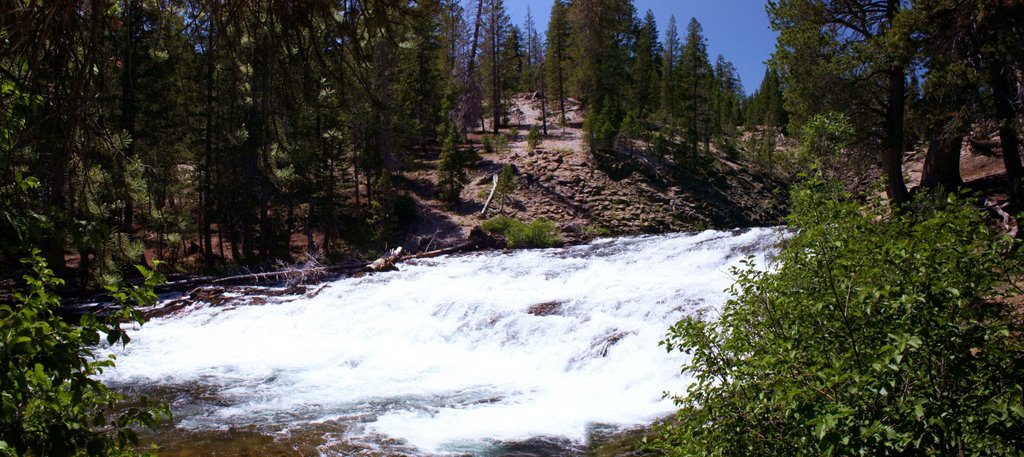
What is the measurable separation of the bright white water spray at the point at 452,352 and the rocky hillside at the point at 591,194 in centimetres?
963

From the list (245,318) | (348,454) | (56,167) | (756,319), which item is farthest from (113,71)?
(245,318)

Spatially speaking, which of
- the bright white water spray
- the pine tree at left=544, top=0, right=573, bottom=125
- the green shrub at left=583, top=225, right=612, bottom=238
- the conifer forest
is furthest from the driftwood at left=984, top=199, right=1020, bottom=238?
the pine tree at left=544, top=0, right=573, bottom=125

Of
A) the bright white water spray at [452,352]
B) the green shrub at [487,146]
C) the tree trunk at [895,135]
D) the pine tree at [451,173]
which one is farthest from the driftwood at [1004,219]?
the green shrub at [487,146]

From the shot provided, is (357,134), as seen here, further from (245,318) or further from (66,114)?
(66,114)

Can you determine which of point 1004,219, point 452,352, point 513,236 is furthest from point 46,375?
point 513,236

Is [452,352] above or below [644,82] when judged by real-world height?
below

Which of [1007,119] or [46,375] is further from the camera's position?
[1007,119]

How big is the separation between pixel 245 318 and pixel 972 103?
16188mm

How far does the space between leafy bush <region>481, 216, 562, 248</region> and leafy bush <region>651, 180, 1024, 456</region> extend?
68.3ft

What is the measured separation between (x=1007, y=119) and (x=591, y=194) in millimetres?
21275

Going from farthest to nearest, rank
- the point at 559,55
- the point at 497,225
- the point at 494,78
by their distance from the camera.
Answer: the point at 559,55, the point at 494,78, the point at 497,225

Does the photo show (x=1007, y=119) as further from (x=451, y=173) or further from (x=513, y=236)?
(x=451, y=173)

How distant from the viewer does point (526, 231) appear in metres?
25.1

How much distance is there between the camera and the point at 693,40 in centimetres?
4647
